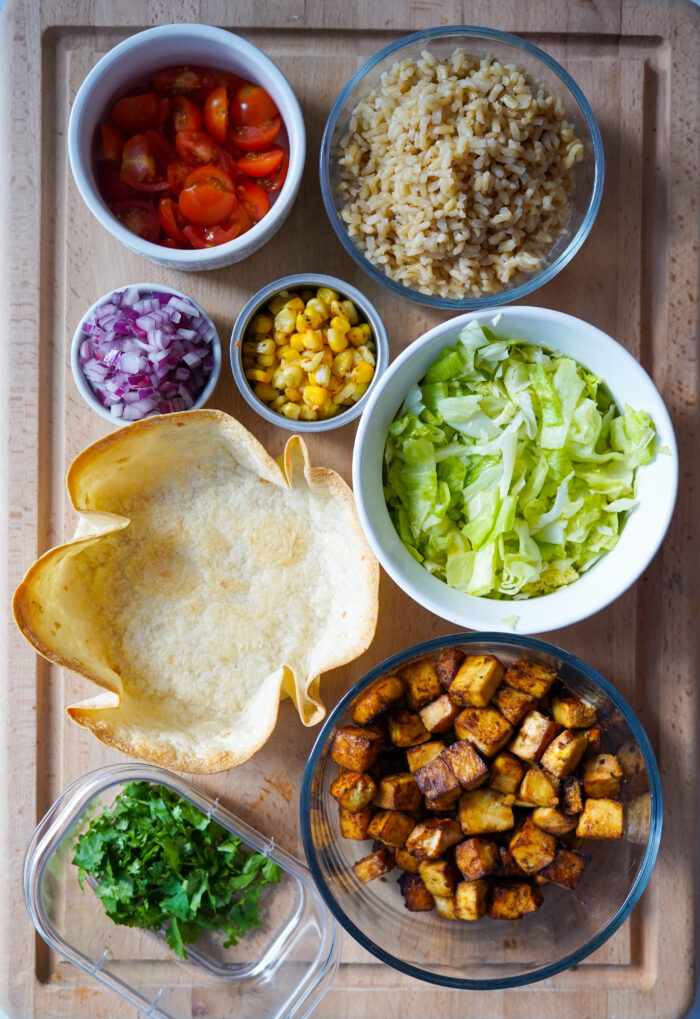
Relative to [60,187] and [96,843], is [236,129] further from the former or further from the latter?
[96,843]

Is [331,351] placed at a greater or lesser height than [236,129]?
lesser

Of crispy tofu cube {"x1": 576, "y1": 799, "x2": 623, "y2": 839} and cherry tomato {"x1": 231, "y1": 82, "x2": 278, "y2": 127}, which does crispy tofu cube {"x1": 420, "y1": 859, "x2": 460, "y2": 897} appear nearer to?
crispy tofu cube {"x1": 576, "y1": 799, "x2": 623, "y2": 839}

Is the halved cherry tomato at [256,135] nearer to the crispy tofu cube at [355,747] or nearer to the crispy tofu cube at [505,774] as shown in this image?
the crispy tofu cube at [355,747]

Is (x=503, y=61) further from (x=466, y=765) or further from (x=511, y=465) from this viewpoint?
(x=466, y=765)

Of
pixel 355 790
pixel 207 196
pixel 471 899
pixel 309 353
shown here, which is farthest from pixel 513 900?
pixel 207 196

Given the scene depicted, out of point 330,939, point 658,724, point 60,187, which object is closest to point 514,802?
point 658,724

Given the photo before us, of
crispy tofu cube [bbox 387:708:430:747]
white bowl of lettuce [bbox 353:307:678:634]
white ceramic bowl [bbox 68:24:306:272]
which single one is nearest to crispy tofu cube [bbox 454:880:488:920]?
crispy tofu cube [bbox 387:708:430:747]
